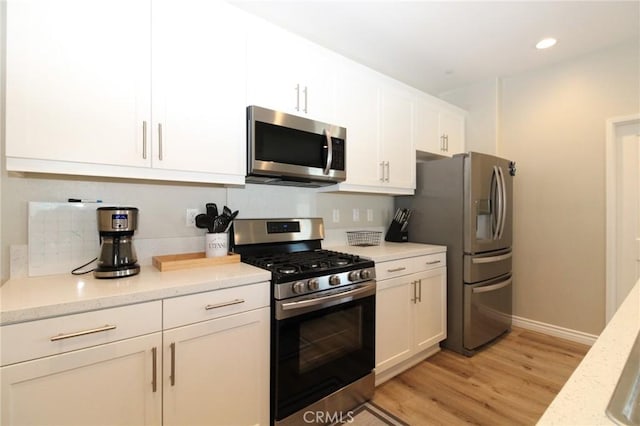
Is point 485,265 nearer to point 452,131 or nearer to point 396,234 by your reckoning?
point 396,234

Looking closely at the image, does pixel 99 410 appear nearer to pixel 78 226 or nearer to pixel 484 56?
pixel 78 226

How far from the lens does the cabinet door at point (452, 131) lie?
307cm

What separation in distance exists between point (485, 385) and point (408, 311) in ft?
2.31

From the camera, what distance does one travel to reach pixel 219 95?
5.43ft

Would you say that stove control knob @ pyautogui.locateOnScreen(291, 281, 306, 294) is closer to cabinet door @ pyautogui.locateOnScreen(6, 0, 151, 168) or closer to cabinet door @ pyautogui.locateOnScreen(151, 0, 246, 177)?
cabinet door @ pyautogui.locateOnScreen(151, 0, 246, 177)

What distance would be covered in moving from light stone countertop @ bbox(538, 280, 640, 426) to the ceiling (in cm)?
215

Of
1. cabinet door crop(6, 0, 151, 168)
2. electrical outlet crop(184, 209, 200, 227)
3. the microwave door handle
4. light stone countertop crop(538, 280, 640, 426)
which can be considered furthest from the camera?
the microwave door handle

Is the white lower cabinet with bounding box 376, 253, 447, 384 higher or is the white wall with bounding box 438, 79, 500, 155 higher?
the white wall with bounding box 438, 79, 500, 155

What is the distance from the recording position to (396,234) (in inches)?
113

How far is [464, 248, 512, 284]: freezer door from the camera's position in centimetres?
252

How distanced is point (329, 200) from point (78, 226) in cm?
173

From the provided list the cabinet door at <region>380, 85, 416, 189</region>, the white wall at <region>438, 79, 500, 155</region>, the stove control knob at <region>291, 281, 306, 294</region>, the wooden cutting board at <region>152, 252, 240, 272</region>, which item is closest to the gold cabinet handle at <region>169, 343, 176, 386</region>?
the wooden cutting board at <region>152, 252, 240, 272</region>

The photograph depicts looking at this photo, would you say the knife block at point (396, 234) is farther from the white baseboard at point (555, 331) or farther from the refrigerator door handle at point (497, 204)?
the white baseboard at point (555, 331)

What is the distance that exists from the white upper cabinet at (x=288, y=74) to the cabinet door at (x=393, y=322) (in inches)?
51.1
